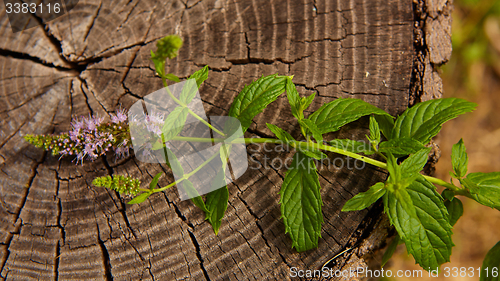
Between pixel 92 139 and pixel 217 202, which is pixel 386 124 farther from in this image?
pixel 92 139

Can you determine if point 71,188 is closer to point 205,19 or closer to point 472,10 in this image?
point 205,19

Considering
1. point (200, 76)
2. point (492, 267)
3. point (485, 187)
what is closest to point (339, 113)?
point (200, 76)

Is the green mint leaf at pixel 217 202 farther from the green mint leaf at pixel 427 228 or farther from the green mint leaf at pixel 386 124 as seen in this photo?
the green mint leaf at pixel 386 124

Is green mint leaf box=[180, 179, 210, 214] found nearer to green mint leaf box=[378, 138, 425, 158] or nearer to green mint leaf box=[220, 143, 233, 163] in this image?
green mint leaf box=[220, 143, 233, 163]

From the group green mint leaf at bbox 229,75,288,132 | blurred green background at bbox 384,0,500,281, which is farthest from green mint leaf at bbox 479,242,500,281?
blurred green background at bbox 384,0,500,281

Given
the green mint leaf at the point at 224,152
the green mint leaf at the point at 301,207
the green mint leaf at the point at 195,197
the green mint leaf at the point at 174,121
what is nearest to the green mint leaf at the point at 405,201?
the green mint leaf at the point at 301,207

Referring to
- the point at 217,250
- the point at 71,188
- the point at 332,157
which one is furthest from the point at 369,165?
the point at 71,188
